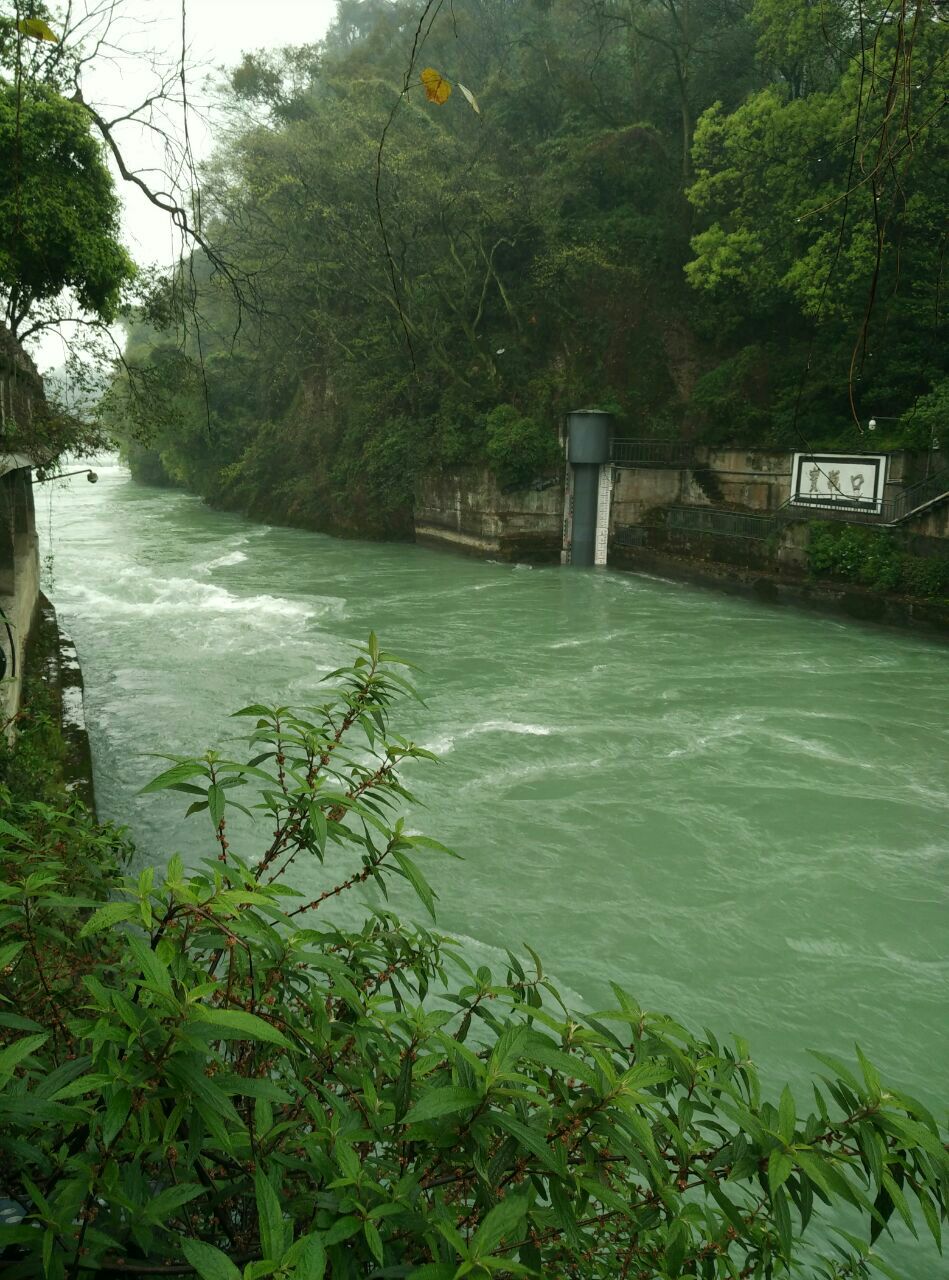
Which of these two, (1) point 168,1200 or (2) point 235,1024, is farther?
(1) point 168,1200

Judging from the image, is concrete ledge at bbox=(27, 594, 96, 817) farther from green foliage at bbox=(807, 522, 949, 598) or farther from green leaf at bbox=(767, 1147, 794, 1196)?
green foliage at bbox=(807, 522, 949, 598)

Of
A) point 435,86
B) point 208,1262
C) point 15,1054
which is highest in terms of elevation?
point 435,86

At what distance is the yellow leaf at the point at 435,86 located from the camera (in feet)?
7.48

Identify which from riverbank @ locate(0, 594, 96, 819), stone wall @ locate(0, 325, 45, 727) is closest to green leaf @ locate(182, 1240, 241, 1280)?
riverbank @ locate(0, 594, 96, 819)

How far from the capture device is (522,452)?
23281 millimetres

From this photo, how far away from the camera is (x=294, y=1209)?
1563 millimetres

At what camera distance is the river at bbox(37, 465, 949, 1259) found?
616 centimetres

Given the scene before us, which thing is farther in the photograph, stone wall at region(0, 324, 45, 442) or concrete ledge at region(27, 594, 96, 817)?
stone wall at region(0, 324, 45, 442)

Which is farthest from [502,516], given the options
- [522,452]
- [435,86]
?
[435,86]

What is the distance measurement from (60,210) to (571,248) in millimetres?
16955

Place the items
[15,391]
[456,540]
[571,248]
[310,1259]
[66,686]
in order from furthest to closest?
[456,540], [571,248], [15,391], [66,686], [310,1259]

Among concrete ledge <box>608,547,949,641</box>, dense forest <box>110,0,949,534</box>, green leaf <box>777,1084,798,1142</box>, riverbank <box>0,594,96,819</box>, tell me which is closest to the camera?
green leaf <box>777,1084,798,1142</box>

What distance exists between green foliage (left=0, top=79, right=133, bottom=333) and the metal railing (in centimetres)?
1333

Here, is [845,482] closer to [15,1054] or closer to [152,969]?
[152,969]
